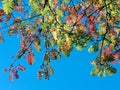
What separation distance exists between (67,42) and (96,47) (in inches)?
64.4

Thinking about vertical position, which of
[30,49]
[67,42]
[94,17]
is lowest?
[67,42]

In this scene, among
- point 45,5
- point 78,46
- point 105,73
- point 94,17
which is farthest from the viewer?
point 94,17

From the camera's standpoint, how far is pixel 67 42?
841 centimetres

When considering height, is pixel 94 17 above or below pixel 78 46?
above

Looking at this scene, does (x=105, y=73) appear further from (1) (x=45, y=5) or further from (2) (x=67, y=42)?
(1) (x=45, y=5)

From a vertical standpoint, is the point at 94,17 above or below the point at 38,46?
above

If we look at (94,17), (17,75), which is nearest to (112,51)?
(94,17)

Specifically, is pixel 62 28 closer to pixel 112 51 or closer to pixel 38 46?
pixel 38 46

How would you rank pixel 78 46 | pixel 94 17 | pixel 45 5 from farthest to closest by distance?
pixel 94 17
pixel 78 46
pixel 45 5

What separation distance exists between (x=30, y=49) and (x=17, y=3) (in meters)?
1.96

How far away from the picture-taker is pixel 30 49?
9758mm

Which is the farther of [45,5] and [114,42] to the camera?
[114,42]

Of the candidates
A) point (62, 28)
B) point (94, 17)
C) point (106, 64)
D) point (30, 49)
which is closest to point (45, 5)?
point (62, 28)

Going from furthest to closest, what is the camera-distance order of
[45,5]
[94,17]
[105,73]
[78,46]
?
[94,17] < [105,73] < [78,46] < [45,5]
